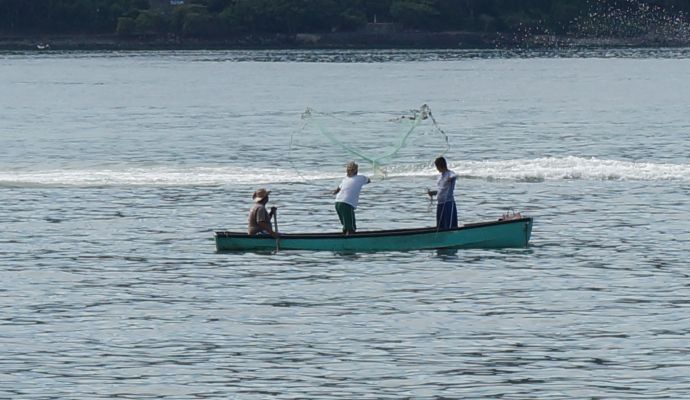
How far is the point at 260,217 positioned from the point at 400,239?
4374 millimetres

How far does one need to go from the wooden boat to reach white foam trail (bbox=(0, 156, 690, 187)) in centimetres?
2541

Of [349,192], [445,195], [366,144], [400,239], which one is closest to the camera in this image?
[445,195]

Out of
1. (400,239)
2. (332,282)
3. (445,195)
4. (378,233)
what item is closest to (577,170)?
(400,239)

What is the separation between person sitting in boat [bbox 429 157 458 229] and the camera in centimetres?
5072

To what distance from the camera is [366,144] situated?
105m

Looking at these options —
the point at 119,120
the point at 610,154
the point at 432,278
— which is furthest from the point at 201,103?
the point at 432,278

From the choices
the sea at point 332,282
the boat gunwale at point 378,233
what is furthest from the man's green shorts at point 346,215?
the sea at point 332,282

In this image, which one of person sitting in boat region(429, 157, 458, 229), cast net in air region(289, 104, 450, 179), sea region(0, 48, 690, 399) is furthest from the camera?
cast net in air region(289, 104, 450, 179)

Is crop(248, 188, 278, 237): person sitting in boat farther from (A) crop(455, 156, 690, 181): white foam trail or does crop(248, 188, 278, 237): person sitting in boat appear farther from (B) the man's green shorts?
(A) crop(455, 156, 690, 181): white foam trail

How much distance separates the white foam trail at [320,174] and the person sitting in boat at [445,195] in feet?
87.5

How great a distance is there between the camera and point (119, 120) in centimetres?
13300

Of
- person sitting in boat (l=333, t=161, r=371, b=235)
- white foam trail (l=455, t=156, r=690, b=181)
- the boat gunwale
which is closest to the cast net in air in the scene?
white foam trail (l=455, t=156, r=690, b=181)

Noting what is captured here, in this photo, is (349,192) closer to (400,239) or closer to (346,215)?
(346,215)

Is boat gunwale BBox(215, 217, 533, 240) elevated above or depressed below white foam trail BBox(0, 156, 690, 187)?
above
